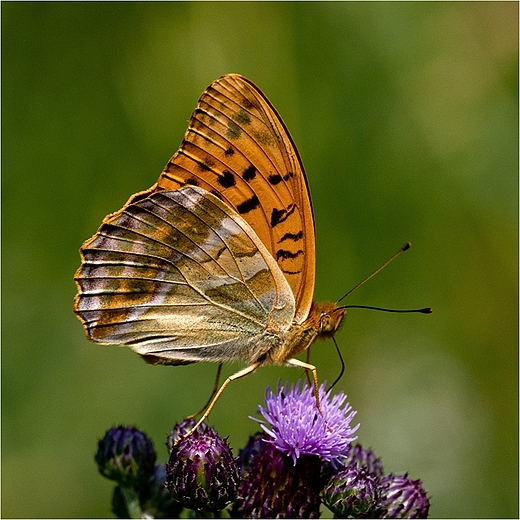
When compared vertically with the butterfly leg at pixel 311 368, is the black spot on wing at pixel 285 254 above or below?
above

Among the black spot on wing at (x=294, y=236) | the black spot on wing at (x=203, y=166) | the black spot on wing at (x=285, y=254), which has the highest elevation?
the black spot on wing at (x=203, y=166)

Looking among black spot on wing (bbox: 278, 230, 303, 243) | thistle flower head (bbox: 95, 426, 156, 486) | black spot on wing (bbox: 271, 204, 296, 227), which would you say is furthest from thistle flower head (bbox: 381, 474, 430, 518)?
black spot on wing (bbox: 271, 204, 296, 227)

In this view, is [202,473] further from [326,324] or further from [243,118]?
[243,118]

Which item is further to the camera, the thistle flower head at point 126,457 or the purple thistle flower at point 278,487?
the thistle flower head at point 126,457

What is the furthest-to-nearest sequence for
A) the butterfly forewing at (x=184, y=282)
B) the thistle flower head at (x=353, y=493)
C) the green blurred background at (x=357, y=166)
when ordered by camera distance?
1. the green blurred background at (x=357, y=166)
2. the butterfly forewing at (x=184, y=282)
3. the thistle flower head at (x=353, y=493)

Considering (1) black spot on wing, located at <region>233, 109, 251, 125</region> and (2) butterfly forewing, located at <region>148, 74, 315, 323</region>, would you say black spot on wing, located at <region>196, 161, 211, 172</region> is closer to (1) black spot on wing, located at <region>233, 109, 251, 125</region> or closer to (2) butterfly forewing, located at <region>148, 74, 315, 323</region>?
(2) butterfly forewing, located at <region>148, 74, 315, 323</region>

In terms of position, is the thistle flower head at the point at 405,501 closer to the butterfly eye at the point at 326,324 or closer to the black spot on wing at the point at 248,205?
the butterfly eye at the point at 326,324

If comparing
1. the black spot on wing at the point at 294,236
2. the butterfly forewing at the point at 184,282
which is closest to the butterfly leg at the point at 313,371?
the butterfly forewing at the point at 184,282

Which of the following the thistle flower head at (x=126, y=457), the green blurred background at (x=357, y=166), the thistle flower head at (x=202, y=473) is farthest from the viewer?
the green blurred background at (x=357, y=166)
